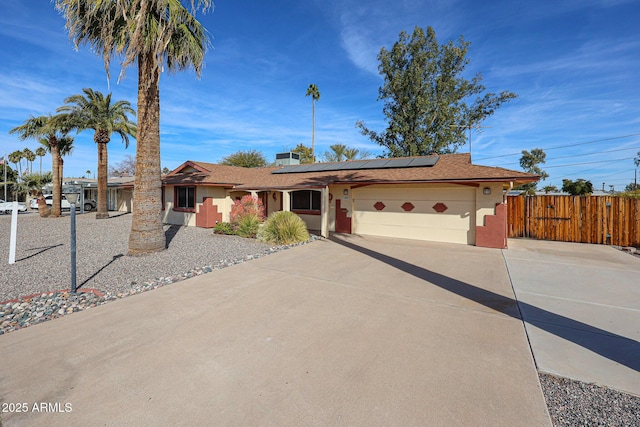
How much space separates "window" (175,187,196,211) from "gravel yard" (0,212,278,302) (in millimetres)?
3436

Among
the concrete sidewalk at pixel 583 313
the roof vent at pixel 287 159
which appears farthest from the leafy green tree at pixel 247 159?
the concrete sidewalk at pixel 583 313

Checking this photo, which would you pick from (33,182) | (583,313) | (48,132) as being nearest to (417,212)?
(583,313)

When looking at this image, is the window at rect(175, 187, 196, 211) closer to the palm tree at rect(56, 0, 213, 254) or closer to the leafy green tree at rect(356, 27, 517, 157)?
the palm tree at rect(56, 0, 213, 254)

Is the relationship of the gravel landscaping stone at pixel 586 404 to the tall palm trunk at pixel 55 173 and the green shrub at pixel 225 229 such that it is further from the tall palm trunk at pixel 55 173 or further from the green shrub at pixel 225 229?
the tall palm trunk at pixel 55 173

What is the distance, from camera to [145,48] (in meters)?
8.44

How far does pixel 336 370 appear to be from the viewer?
10.8ft

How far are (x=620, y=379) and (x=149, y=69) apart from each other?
1206 centimetres

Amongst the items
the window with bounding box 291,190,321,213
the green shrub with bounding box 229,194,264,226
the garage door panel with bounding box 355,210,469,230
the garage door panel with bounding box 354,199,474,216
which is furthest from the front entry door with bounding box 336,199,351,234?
the green shrub with bounding box 229,194,264,226

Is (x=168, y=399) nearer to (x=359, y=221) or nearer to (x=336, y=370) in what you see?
(x=336, y=370)

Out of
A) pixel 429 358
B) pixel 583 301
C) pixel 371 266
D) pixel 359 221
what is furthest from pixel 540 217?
pixel 429 358

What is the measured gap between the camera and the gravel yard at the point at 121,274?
109 inches

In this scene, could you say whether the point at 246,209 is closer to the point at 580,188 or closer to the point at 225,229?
the point at 225,229

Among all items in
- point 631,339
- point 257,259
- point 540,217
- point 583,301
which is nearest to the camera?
point 631,339

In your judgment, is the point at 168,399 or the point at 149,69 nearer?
the point at 168,399
